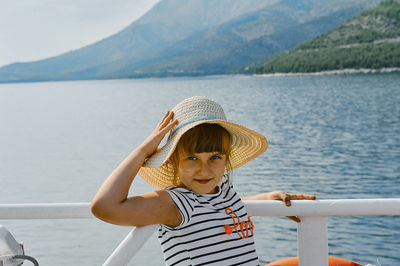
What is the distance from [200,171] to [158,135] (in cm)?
17

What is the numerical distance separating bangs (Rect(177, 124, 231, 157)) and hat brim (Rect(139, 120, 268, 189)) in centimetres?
3

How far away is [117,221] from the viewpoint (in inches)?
48.5

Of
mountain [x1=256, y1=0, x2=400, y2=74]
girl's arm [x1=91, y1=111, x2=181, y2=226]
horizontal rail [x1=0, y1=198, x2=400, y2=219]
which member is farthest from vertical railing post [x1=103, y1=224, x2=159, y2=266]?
mountain [x1=256, y1=0, x2=400, y2=74]

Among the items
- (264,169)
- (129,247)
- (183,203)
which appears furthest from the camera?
(264,169)

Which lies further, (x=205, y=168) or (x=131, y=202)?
(x=205, y=168)

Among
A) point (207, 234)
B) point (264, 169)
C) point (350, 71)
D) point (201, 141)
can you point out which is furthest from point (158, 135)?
point (350, 71)

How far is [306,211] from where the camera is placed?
1420mm

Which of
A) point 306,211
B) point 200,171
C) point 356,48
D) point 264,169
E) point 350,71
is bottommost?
point 306,211

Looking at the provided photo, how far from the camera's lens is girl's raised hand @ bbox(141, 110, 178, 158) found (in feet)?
4.37

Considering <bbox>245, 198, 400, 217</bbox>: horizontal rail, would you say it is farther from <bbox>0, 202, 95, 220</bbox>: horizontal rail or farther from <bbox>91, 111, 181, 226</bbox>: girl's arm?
<bbox>0, 202, 95, 220</bbox>: horizontal rail

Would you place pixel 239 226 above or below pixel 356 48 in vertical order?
below

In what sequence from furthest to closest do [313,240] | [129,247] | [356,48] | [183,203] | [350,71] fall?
[356,48] → [350,71] → [313,240] → [183,203] → [129,247]

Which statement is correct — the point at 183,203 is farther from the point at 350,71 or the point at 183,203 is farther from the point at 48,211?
the point at 350,71

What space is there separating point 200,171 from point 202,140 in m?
0.09
